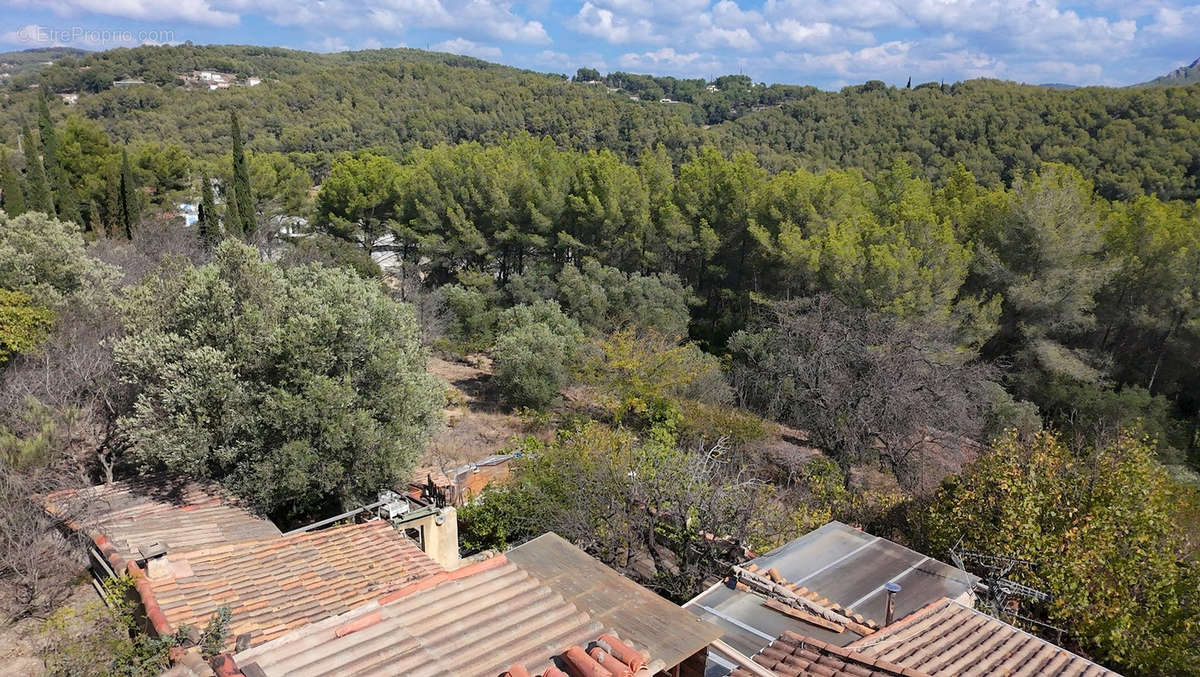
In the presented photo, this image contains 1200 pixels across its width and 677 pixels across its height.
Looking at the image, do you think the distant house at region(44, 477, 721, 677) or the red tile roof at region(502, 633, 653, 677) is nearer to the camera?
the red tile roof at region(502, 633, 653, 677)

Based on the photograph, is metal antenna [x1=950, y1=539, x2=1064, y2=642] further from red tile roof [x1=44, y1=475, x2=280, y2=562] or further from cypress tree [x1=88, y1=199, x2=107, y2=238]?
cypress tree [x1=88, y1=199, x2=107, y2=238]

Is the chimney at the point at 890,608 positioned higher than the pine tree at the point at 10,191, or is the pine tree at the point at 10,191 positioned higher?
the pine tree at the point at 10,191

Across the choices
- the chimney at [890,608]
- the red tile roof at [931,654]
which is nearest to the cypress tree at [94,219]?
the red tile roof at [931,654]

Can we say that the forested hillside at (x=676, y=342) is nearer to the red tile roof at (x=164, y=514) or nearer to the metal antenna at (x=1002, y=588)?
the metal antenna at (x=1002, y=588)

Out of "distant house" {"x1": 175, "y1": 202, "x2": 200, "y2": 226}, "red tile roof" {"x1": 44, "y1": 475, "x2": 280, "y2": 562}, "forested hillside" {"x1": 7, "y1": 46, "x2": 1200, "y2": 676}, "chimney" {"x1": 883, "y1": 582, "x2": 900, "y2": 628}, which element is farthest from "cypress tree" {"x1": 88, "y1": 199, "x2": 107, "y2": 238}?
"chimney" {"x1": 883, "y1": 582, "x2": 900, "y2": 628}

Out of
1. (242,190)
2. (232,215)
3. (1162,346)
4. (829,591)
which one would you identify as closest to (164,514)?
(829,591)

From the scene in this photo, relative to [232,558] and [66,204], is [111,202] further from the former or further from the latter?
[232,558]
